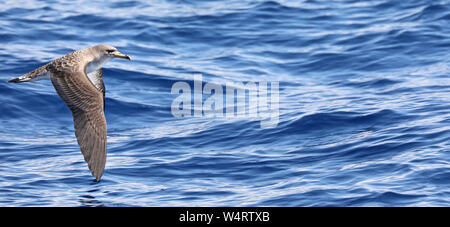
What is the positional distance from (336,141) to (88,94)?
3678 millimetres

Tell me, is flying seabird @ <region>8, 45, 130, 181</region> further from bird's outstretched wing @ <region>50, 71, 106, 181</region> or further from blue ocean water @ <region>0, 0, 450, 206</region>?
blue ocean water @ <region>0, 0, 450, 206</region>

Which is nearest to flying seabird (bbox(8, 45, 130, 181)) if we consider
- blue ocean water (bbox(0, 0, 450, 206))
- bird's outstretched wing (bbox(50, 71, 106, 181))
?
bird's outstretched wing (bbox(50, 71, 106, 181))

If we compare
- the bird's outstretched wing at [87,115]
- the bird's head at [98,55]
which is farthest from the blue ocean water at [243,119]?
the bird's head at [98,55]

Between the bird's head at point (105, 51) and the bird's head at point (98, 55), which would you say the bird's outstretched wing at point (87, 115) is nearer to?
the bird's head at point (98, 55)

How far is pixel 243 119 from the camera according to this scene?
38.1 ft

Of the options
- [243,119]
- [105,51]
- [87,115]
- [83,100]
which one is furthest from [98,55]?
[243,119]

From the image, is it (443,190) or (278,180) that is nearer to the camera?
(443,190)

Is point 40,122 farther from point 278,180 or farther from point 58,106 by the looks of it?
point 278,180

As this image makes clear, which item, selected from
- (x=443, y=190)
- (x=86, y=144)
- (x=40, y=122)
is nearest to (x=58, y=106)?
(x=40, y=122)

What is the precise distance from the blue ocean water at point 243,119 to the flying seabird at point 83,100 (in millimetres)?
647

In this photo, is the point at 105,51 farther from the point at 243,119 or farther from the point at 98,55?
the point at 243,119

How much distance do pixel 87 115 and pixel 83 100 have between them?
192 millimetres
